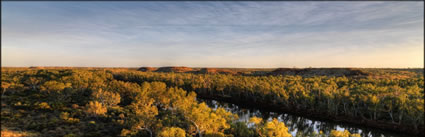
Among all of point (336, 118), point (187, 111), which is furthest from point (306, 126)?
point (187, 111)

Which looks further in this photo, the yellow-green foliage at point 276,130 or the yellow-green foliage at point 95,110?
the yellow-green foliage at point 95,110

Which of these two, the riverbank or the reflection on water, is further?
the reflection on water

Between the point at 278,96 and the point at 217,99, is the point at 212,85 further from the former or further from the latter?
the point at 278,96

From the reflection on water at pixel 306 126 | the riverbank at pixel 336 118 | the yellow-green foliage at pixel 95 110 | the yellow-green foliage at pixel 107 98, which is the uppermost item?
the yellow-green foliage at pixel 107 98

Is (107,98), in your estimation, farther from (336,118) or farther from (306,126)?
(336,118)

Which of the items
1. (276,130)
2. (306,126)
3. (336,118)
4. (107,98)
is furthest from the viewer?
(107,98)

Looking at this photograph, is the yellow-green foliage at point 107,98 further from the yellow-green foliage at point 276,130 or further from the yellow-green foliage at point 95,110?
the yellow-green foliage at point 276,130

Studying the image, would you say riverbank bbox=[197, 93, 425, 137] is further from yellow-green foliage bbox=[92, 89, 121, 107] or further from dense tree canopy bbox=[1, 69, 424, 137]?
yellow-green foliage bbox=[92, 89, 121, 107]

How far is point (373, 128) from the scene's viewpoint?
219ft

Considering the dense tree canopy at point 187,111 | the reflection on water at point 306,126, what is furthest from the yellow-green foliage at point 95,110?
the reflection on water at point 306,126

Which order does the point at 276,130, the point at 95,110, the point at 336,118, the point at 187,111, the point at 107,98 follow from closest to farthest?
the point at 276,130, the point at 187,111, the point at 336,118, the point at 95,110, the point at 107,98

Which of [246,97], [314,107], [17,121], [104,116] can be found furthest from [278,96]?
[17,121]

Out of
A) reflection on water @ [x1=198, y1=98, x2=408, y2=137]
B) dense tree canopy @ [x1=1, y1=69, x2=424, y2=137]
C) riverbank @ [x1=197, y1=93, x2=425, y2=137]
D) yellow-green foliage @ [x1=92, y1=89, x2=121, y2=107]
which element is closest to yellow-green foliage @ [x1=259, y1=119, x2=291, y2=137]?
dense tree canopy @ [x1=1, y1=69, x2=424, y2=137]

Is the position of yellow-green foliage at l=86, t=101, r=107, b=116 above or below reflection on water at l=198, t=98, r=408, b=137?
above
